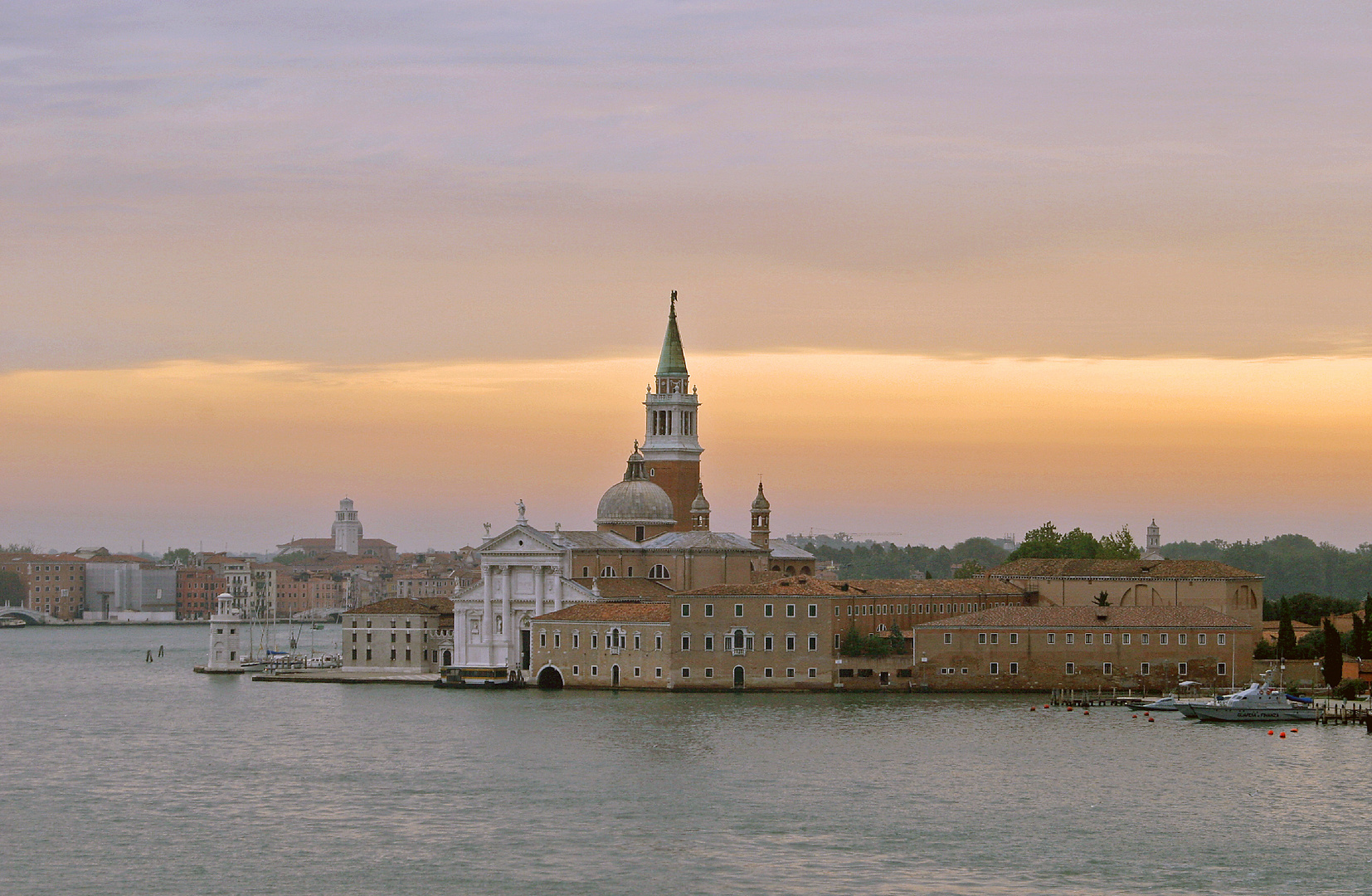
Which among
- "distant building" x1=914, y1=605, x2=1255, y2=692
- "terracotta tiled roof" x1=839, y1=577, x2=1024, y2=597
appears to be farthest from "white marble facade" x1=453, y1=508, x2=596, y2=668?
"distant building" x1=914, y1=605, x2=1255, y2=692

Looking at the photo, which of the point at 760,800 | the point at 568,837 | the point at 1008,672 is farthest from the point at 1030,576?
the point at 568,837

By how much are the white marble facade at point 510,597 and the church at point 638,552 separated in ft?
0.10

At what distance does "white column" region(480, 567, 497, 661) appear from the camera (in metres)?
71.6

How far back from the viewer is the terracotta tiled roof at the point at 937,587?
238 feet

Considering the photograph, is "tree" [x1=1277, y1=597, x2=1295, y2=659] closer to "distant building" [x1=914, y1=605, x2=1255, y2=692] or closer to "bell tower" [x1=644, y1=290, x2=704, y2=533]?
"distant building" [x1=914, y1=605, x2=1255, y2=692]

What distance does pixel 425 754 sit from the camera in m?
47.8

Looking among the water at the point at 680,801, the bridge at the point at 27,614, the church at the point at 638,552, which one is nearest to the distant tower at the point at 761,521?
the church at the point at 638,552

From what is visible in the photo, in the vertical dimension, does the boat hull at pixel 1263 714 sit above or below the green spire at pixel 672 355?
below

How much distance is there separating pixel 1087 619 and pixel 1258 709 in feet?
31.2

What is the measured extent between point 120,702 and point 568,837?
115 feet

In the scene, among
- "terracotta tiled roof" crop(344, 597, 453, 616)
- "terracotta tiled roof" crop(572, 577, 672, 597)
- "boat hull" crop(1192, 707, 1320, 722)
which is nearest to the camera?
"boat hull" crop(1192, 707, 1320, 722)

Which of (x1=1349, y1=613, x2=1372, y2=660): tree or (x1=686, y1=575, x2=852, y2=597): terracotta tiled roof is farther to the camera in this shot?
(x1=1349, y1=613, x2=1372, y2=660): tree

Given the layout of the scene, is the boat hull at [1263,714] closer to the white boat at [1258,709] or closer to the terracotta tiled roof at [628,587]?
the white boat at [1258,709]

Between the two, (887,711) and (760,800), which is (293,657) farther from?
(760,800)
